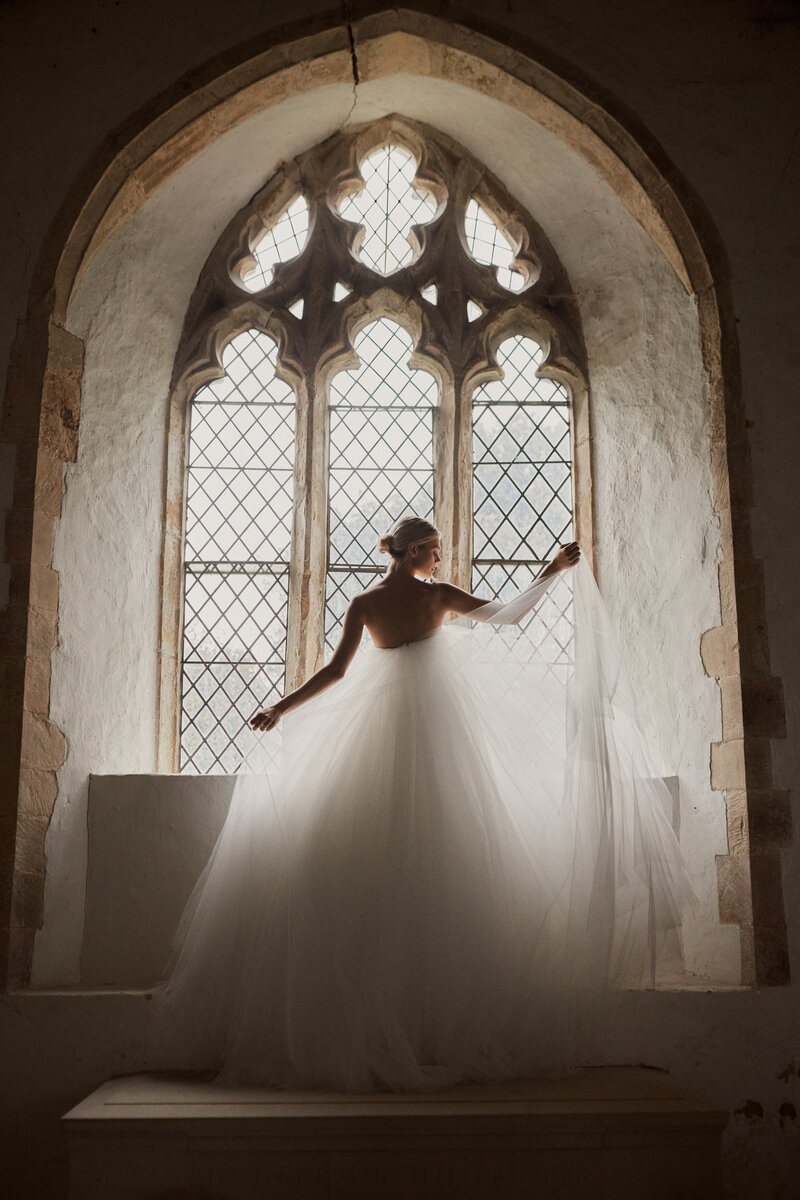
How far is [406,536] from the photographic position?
4098 millimetres

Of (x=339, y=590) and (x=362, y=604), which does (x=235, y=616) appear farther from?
(x=362, y=604)

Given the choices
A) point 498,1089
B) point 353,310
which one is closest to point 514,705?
point 498,1089

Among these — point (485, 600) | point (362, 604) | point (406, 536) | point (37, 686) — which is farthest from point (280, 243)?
point (37, 686)

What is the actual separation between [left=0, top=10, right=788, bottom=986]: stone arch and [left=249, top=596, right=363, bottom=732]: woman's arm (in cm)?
89

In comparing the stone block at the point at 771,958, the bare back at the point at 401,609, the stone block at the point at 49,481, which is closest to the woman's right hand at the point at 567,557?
the bare back at the point at 401,609

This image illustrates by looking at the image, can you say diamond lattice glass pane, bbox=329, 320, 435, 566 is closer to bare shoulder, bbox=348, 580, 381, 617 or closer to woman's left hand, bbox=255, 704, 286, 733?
bare shoulder, bbox=348, 580, 381, 617

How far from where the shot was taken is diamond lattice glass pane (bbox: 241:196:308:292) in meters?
5.42

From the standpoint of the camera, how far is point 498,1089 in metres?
3.15

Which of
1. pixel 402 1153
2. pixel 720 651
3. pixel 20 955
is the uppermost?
pixel 720 651

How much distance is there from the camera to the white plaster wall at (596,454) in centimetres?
417

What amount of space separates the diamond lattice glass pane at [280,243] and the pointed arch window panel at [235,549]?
1.05ft

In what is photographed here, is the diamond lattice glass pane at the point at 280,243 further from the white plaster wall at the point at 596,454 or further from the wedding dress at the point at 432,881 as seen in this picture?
the wedding dress at the point at 432,881

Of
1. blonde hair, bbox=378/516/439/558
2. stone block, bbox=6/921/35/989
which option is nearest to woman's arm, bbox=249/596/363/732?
blonde hair, bbox=378/516/439/558

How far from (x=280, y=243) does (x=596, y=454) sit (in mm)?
1988
